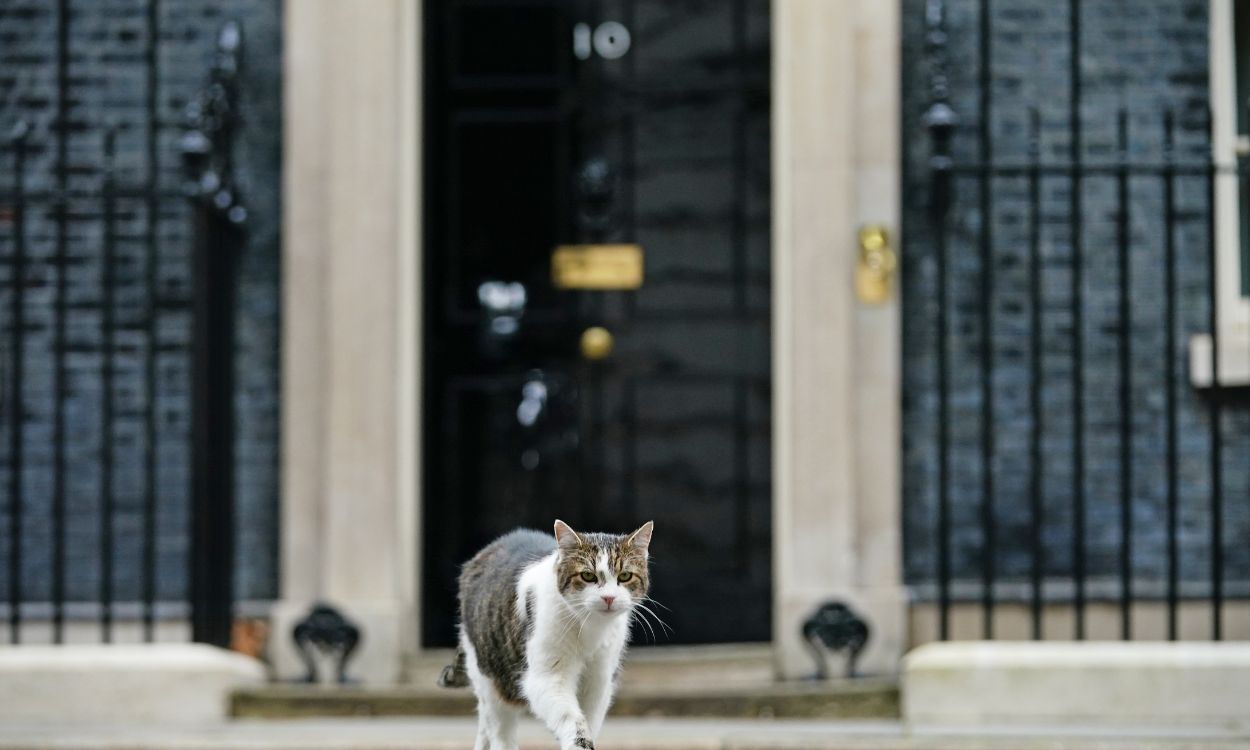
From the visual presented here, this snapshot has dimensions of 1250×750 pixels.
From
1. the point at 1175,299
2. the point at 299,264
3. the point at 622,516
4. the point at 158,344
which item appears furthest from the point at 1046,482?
the point at 158,344

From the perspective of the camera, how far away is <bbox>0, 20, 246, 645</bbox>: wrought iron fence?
707cm

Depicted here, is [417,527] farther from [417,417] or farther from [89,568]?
[89,568]

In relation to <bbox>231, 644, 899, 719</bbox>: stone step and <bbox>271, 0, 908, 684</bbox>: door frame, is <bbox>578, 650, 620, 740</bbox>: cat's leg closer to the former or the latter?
<bbox>231, 644, 899, 719</bbox>: stone step

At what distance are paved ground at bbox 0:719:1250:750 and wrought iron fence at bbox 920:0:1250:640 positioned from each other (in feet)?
3.35

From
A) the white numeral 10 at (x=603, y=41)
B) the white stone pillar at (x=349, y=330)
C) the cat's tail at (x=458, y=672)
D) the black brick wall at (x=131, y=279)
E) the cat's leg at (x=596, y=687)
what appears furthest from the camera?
the white numeral 10 at (x=603, y=41)

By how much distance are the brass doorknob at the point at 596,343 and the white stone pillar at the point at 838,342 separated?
27.7 inches

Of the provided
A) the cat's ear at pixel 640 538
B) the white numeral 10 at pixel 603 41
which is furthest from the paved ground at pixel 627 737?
the white numeral 10 at pixel 603 41

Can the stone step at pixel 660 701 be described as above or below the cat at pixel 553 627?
below

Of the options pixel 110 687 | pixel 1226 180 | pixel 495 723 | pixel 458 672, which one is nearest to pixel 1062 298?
pixel 1226 180

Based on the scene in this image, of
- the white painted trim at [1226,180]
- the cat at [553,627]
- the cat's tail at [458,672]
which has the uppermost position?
the white painted trim at [1226,180]

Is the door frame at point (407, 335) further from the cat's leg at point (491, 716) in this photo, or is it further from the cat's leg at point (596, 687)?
the cat's leg at point (596, 687)

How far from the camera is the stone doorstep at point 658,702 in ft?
21.4

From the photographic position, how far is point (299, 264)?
7.28m

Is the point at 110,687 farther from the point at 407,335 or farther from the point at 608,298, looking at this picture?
the point at 608,298
